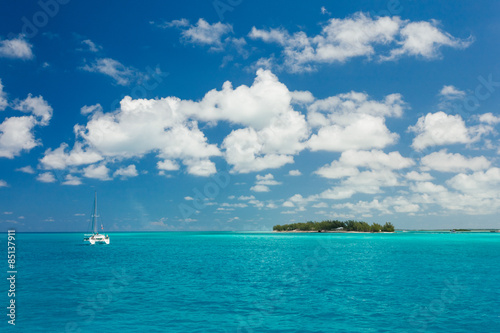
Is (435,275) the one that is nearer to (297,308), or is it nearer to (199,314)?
(297,308)

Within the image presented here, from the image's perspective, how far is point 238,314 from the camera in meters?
32.9

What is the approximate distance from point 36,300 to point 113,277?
59.0ft

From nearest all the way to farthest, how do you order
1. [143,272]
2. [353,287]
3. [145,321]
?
[145,321], [353,287], [143,272]

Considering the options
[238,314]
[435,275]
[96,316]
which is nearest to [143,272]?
[96,316]

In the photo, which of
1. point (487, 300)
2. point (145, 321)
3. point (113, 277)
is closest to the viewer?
point (145, 321)

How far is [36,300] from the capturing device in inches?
1549

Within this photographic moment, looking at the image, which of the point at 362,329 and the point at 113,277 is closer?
the point at 362,329

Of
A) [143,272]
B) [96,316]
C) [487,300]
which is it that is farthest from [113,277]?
[487,300]

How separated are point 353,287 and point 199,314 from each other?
2267cm

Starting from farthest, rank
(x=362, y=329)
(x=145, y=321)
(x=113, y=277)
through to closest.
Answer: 1. (x=113, y=277)
2. (x=145, y=321)
3. (x=362, y=329)

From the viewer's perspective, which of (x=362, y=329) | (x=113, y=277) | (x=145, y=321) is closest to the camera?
(x=362, y=329)

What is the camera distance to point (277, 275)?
58094mm

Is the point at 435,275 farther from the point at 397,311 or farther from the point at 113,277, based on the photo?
the point at 113,277

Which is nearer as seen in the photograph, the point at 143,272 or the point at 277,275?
the point at 277,275
